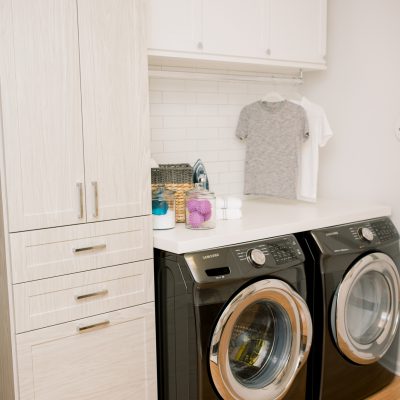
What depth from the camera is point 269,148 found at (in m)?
3.12

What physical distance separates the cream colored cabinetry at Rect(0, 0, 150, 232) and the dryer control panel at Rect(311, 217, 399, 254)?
953mm

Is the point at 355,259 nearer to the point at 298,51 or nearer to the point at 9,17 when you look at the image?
the point at 298,51

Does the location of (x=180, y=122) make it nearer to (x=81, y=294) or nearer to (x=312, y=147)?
(x=312, y=147)

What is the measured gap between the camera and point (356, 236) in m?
2.70

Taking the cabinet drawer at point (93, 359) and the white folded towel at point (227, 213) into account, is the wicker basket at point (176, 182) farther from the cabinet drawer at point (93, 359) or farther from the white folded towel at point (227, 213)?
the cabinet drawer at point (93, 359)

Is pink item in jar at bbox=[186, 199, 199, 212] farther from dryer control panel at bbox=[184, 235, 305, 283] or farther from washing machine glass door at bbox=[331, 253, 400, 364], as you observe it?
washing machine glass door at bbox=[331, 253, 400, 364]

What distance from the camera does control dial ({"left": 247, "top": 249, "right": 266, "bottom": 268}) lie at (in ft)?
7.39

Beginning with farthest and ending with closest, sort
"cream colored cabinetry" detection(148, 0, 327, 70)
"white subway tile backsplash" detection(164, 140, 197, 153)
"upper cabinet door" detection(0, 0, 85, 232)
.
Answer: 1. "white subway tile backsplash" detection(164, 140, 197, 153)
2. "cream colored cabinetry" detection(148, 0, 327, 70)
3. "upper cabinet door" detection(0, 0, 85, 232)

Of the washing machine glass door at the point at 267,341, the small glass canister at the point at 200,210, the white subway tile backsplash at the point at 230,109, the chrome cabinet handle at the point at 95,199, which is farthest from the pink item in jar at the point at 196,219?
the white subway tile backsplash at the point at 230,109

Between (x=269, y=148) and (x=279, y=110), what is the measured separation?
9.2 inches

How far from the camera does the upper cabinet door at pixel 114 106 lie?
6.51 feet

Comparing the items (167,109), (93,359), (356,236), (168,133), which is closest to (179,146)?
(168,133)

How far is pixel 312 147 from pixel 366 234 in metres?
0.63

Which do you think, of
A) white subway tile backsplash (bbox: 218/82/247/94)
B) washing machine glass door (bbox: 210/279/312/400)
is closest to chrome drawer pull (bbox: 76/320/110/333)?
washing machine glass door (bbox: 210/279/312/400)
